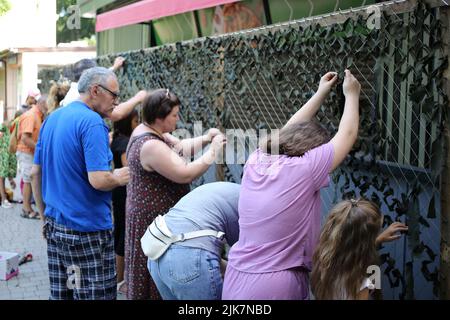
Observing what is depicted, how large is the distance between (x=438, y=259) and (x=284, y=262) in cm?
89

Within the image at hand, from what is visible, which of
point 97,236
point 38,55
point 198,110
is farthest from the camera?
point 38,55

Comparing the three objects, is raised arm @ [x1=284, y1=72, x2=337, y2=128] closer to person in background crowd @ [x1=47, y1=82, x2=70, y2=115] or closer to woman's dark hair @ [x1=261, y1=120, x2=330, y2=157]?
woman's dark hair @ [x1=261, y1=120, x2=330, y2=157]

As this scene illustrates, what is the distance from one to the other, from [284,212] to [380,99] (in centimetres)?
114

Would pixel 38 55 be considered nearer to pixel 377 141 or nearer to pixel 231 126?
pixel 231 126

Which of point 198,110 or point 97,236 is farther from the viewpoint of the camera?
point 198,110

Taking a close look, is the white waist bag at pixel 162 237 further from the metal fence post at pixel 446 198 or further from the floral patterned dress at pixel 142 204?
the metal fence post at pixel 446 198

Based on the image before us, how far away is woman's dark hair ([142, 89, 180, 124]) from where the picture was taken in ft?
12.0

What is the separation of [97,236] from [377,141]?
184 centimetres

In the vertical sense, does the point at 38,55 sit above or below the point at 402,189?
above

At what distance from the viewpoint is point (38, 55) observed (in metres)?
21.3
